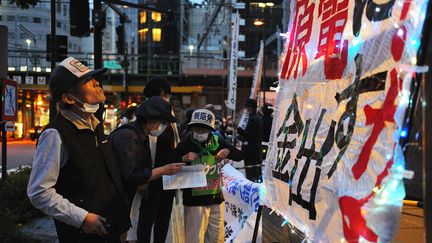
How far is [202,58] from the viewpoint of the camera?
36062 mm

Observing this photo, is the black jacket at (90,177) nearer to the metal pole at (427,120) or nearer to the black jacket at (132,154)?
the black jacket at (132,154)

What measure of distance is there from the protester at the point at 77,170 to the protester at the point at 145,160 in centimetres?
75

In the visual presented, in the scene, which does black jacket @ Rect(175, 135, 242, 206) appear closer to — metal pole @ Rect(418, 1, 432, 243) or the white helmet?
the white helmet

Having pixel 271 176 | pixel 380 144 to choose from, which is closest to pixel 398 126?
pixel 380 144

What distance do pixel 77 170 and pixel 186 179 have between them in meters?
1.58

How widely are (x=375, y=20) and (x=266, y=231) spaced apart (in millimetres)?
3486

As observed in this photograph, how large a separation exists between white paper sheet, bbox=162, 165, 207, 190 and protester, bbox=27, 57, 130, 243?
1159mm

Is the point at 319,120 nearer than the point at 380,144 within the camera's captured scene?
No

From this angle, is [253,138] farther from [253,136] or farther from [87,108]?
[87,108]

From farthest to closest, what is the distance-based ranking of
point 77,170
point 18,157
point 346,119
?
1. point 18,157
2. point 77,170
3. point 346,119

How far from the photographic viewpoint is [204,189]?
431cm

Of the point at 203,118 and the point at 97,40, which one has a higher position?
the point at 97,40

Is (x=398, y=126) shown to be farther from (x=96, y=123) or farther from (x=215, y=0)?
(x=215, y=0)

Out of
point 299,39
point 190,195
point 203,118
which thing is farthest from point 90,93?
point 190,195
